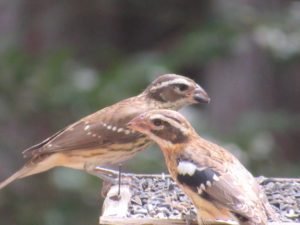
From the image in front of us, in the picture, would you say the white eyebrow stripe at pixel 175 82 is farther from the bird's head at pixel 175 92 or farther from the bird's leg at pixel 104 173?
the bird's leg at pixel 104 173

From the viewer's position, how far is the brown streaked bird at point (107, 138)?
24.2 ft

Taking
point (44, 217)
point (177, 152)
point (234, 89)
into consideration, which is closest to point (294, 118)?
point (234, 89)

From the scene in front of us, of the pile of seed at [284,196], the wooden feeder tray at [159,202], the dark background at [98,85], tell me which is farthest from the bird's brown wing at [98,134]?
the dark background at [98,85]

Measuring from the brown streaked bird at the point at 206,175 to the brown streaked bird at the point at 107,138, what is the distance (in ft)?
3.24

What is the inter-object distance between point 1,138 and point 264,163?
2.34 meters

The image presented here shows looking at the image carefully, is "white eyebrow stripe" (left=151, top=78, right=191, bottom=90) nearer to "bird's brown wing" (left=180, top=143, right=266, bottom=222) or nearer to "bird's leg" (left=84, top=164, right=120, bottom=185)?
"bird's leg" (left=84, top=164, right=120, bottom=185)

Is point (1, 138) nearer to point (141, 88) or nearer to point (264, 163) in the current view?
point (141, 88)

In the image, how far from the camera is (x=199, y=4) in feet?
39.2

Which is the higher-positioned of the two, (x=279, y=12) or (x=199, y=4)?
(x=199, y=4)

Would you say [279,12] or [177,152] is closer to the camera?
[177,152]

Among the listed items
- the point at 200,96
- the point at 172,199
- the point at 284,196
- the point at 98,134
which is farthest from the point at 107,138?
the point at 284,196

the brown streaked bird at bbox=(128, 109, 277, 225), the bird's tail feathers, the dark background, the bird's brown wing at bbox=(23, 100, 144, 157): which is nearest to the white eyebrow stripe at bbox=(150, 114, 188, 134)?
the brown streaked bird at bbox=(128, 109, 277, 225)

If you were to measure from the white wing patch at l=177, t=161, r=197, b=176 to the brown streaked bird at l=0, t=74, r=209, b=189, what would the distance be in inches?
48.7

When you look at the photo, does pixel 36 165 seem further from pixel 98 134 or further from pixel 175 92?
pixel 175 92
